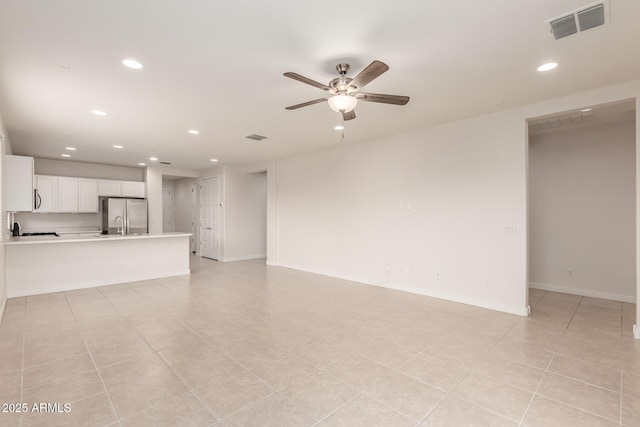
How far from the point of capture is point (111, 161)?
7.85m

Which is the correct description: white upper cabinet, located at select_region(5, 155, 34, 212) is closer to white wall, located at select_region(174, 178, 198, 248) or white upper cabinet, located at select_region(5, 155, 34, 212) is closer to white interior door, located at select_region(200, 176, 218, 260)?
white interior door, located at select_region(200, 176, 218, 260)

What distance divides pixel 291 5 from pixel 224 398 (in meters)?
2.75

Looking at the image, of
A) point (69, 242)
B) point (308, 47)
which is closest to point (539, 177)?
point (308, 47)

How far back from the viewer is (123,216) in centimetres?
782

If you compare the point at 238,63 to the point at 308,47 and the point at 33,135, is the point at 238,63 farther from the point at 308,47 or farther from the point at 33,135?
the point at 33,135

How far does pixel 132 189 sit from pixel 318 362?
306 inches

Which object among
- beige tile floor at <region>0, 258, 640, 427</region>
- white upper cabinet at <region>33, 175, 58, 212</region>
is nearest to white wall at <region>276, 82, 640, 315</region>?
beige tile floor at <region>0, 258, 640, 427</region>

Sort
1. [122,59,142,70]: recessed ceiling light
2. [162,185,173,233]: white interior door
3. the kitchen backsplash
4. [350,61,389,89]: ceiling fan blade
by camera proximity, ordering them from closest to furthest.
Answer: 1. [350,61,389,89]: ceiling fan blade
2. [122,59,142,70]: recessed ceiling light
3. the kitchen backsplash
4. [162,185,173,233]: white interior door

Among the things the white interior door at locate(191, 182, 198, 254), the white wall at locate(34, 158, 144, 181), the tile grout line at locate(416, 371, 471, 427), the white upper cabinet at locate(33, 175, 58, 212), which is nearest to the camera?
the tile grout line at locate(416, 371, 471, 427)

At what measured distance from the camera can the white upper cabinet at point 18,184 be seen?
4391 millimetres

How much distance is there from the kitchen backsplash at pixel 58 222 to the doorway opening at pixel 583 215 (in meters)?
9.71

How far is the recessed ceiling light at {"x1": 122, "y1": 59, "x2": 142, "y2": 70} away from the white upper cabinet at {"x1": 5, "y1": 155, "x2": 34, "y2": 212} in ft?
10.2

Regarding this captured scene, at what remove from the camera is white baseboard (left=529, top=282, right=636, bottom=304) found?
4.63m

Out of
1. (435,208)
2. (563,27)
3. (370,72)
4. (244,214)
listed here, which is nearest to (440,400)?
(370,72)
